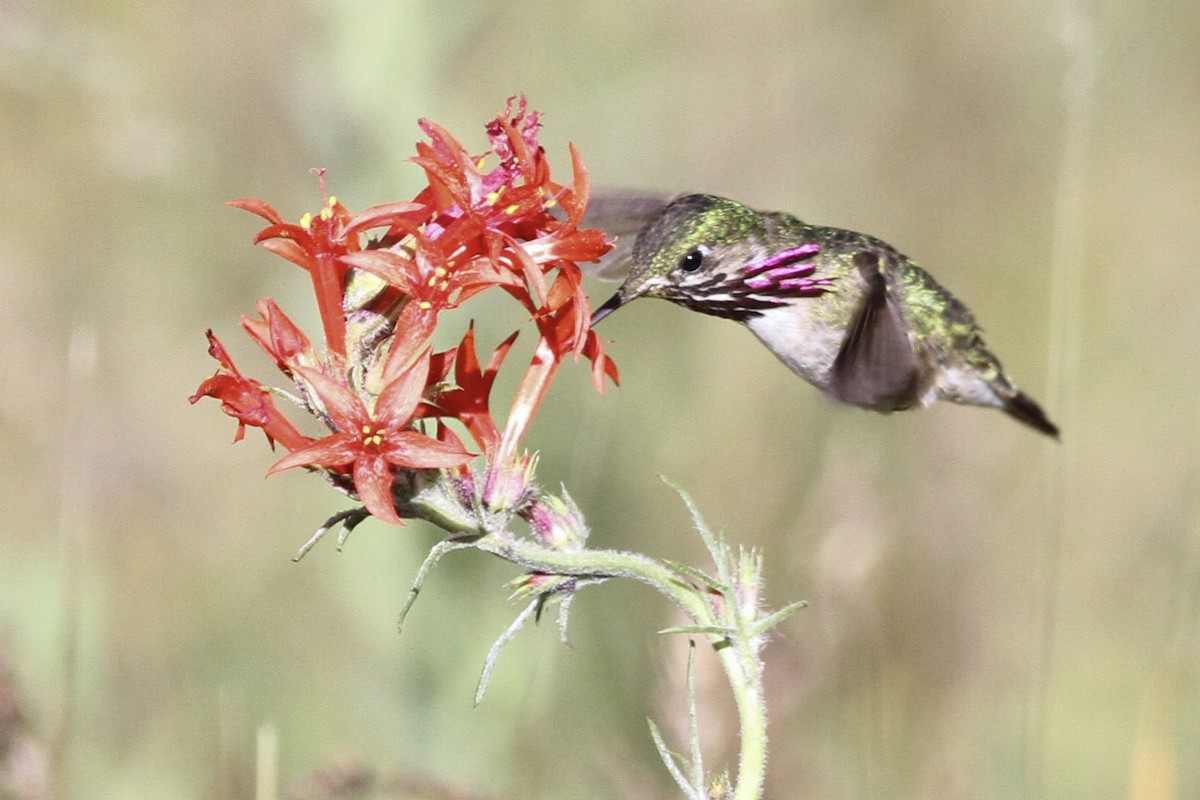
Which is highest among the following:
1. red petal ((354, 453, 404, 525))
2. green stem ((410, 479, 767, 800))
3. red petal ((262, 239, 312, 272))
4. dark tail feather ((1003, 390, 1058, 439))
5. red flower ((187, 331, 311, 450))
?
red petal ((262, 239, 312, 272))

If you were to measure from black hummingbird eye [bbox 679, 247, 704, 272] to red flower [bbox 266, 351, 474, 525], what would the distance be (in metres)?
0.90

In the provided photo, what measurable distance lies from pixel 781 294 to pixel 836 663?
1176 mm

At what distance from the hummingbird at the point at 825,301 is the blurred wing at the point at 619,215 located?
0.02 m

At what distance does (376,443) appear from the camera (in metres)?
2.04

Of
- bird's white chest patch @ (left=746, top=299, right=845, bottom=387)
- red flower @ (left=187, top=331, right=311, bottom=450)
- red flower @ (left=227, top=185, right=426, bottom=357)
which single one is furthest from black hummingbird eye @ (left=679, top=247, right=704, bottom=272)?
red flower @ (left=187, top=331, right=311, bottom=450)

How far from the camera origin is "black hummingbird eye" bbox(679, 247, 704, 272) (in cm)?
285

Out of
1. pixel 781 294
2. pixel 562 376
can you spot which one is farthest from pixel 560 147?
pixel 781 294

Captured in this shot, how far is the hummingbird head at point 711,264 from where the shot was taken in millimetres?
2811

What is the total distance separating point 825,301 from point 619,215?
0.62m

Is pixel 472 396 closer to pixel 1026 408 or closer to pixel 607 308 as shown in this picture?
pixel 607 308

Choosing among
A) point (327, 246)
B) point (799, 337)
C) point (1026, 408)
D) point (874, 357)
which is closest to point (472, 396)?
point (327, 246)

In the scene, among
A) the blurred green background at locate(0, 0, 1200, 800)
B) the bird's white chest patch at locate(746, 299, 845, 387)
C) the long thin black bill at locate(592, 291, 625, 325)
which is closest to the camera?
the long thin black bill at locate(592, 291, 625, 325)

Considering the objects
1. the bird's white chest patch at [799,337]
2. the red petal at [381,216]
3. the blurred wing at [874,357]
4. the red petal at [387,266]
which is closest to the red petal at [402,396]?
the red petal at [387,266]

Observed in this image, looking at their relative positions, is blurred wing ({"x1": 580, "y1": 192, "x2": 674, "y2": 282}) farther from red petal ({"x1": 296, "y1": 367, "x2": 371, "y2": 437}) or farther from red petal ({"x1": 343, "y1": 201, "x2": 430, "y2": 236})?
red petal ({"x1": 296, "y1": 367, "x2": 371, "y2": 437})
